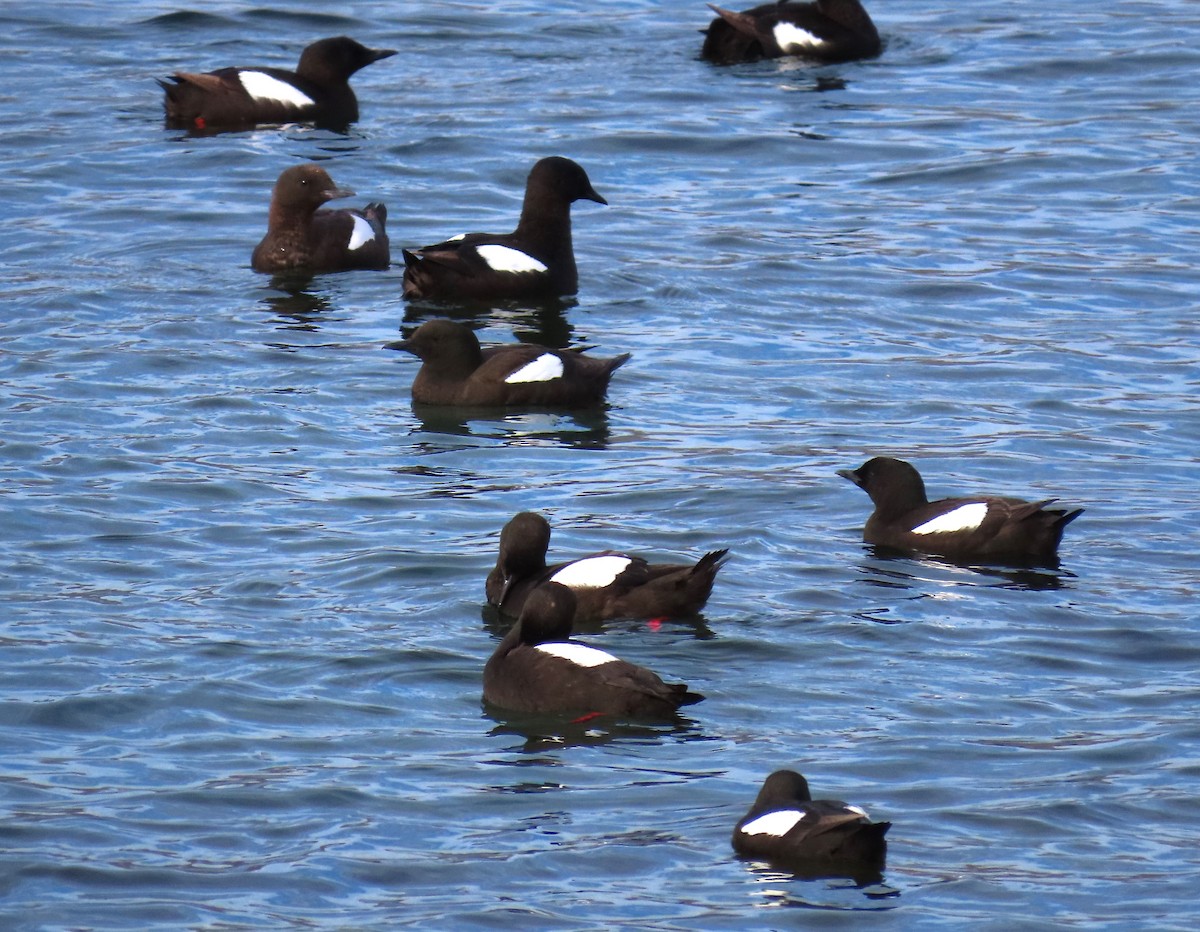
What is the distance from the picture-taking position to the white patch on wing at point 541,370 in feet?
45.6

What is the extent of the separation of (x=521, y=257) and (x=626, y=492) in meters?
4.46

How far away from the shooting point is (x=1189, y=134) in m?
21.7

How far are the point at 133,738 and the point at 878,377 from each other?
22.7 feet

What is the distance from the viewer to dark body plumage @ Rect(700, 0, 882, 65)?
2327cm

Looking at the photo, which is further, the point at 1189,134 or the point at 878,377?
the point at 1189,134

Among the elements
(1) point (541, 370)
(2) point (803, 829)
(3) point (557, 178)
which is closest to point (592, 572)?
(2) point (803, 829)

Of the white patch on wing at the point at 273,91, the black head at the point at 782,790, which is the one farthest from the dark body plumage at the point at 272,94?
the black head at the point at 782,790

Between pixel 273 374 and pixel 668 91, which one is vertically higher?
pixel 668 91

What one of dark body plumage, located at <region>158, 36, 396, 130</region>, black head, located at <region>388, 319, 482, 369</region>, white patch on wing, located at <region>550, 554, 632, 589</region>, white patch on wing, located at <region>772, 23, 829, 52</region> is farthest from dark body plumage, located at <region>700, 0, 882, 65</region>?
white patch on wing, located at <region>550, 554, 632, 589</region>

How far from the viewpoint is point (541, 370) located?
45.7ft

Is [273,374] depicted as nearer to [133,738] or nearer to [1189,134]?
[133,738]

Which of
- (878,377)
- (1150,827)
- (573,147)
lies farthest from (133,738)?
(573,147)

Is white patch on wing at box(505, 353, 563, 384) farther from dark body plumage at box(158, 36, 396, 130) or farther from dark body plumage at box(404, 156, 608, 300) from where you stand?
dark body plumage at box(158, 36, 396, 130)

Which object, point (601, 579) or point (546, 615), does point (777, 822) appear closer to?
point (546, 615)
